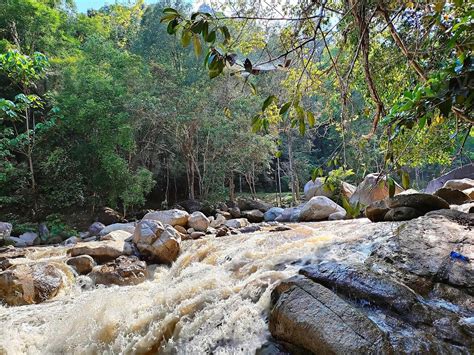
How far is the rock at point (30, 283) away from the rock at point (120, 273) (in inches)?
21.4

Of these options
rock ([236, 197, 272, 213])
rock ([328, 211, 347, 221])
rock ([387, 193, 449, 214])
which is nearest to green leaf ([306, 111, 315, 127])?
rock ([387, 193, 449, 214])

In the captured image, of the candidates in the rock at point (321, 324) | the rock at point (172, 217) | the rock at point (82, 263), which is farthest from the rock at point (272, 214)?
the rock at point (321, 324)

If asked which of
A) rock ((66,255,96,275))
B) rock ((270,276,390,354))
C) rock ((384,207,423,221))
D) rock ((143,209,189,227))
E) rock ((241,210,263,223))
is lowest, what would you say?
rock ((241,210,263,223))

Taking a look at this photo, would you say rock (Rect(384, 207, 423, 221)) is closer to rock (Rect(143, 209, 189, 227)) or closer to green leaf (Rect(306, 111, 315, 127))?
green leaf (Rect(306, 111, 315, 127))

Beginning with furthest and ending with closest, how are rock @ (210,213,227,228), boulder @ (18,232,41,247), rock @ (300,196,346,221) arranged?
rock @ (210,213,227,228) → rock @ (300,196,346,221) → boulder @ (18,232,41,247)

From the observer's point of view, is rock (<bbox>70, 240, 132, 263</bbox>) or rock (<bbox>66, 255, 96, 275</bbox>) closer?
rock (<bbox>66, 255, 96, 275</bbox>)

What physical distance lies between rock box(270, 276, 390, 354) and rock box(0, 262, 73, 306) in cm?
394

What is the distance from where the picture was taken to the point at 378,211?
5.61 m

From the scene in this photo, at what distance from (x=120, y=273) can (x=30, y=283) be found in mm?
1334

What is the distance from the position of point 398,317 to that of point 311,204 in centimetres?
840

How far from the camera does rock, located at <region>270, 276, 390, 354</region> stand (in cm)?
206

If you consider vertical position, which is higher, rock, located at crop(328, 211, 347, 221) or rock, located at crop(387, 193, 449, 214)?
rock, located at crop(387, 193, 449, 214)

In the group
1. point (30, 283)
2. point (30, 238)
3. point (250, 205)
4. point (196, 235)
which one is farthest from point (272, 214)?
point (30, 283)

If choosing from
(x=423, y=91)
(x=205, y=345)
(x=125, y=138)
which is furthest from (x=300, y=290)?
(x=125, y=138)
